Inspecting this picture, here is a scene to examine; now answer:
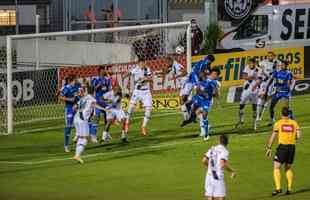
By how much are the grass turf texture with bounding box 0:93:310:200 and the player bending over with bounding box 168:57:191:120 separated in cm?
72

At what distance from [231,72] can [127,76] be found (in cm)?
698

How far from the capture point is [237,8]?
5675 cm

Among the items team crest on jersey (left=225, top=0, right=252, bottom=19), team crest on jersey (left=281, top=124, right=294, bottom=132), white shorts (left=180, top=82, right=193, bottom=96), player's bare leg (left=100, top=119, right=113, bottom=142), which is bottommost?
player's bare leg (left=100, top=119, right=113, bottom=142)

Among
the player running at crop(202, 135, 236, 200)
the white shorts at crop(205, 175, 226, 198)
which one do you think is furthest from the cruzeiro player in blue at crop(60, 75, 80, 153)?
the white shorts at crop(205, 175, 226, 198)

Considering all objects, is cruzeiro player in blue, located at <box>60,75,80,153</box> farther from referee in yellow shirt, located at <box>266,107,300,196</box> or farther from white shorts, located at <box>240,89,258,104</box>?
referee in yellow shirt, located at <box>266,107,300,196</box>

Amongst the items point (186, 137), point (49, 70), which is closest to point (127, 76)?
point (49, 70)

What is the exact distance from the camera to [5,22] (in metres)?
51.2

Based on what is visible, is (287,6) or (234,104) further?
(287,6)

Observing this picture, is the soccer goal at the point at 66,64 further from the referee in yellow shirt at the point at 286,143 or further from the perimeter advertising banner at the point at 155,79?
the referee in yellow shirt at the point at 286,143

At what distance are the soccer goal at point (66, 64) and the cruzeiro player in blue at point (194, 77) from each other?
109 cm

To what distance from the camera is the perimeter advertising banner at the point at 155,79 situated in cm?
3759

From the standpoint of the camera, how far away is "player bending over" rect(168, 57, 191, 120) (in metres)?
34.8

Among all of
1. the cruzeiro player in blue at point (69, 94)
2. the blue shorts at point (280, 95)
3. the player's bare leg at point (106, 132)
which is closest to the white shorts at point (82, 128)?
the cruzeiro player in blue at point (69, 94)

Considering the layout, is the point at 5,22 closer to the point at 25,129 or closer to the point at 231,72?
the point at 231,72
